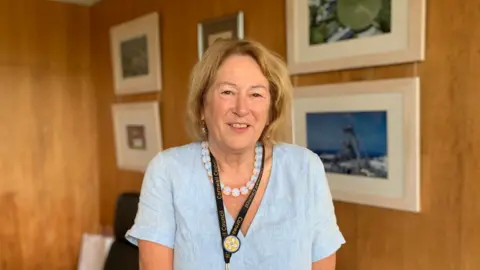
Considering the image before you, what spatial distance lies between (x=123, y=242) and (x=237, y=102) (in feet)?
4.53

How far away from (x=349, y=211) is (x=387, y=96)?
1.29 feet

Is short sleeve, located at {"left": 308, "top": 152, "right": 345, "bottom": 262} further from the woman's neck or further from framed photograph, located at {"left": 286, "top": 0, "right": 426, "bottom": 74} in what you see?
framed photograph, located at {"left": 286, "top": 0, "right": 426, "bottom": 74}

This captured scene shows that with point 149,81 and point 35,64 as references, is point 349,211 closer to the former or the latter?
point 149,81

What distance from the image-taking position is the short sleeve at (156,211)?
123 centimetres

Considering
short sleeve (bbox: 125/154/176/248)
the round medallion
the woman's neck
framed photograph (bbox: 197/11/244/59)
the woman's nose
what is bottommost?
the round medallion

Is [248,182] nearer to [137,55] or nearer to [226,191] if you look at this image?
[226,191]

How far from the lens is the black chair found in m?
2.28

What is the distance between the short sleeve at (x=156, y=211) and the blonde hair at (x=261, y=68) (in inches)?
6.2

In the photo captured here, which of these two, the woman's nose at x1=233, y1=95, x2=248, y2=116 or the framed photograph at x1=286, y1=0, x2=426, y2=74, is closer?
the woman's nose at x1=233, y1=95, x2=248, y2=116

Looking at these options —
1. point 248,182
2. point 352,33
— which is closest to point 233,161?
point 248,182

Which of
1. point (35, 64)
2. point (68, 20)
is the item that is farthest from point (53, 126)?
point (68, 20)

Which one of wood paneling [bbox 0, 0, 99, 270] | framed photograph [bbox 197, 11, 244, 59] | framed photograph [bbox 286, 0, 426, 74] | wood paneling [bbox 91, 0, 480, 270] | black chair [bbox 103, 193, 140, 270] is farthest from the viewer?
wood paneling [bbox 0, 0, 99, 270]

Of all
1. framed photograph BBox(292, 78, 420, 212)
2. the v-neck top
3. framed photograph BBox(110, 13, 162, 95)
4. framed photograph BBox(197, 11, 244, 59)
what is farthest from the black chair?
the v-neck top

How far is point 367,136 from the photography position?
1586 millimetres
